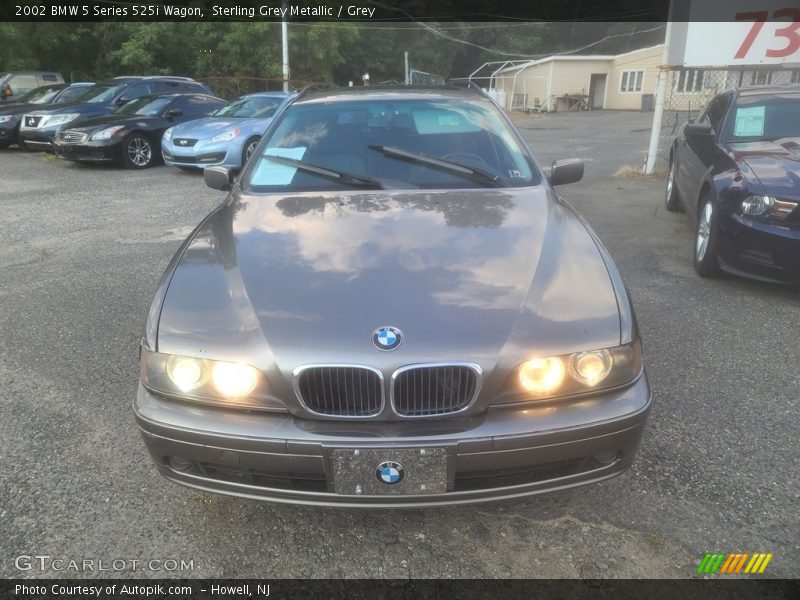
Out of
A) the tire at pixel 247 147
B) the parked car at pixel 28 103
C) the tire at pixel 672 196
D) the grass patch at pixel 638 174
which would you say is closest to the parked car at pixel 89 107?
the parked car at pixel 28 103

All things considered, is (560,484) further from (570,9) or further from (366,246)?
(570,9)

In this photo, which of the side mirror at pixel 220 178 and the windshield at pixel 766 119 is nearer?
the side mirror at pixel 220 178

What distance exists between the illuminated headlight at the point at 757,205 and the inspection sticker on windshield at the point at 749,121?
1.21 metres

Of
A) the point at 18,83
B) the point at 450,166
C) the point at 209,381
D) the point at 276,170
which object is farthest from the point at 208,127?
the point at 18,83

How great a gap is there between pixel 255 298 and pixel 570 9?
168ft

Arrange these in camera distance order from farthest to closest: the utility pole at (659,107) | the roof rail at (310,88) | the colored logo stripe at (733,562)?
1. the utility pole at (659,107)
2. the roof rail at (310,88)
3. the colored logo stripe at (733,562)

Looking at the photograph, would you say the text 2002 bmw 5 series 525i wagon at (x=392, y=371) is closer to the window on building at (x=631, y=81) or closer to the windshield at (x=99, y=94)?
the windshield at (x=99, y=94)

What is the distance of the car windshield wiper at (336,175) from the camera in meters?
3.14

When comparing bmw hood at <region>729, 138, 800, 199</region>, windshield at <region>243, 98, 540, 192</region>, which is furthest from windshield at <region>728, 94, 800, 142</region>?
windshield at <region>243, 98, 540, 192</region>

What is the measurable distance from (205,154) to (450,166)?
25.2 ft

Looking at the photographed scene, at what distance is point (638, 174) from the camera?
9844mm

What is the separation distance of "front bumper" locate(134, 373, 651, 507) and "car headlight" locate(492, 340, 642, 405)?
4 cm

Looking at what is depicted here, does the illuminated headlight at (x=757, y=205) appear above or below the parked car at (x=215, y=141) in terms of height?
above

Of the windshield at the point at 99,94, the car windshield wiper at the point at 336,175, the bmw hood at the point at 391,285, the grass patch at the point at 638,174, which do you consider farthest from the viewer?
the windshield at the point at 99,94
